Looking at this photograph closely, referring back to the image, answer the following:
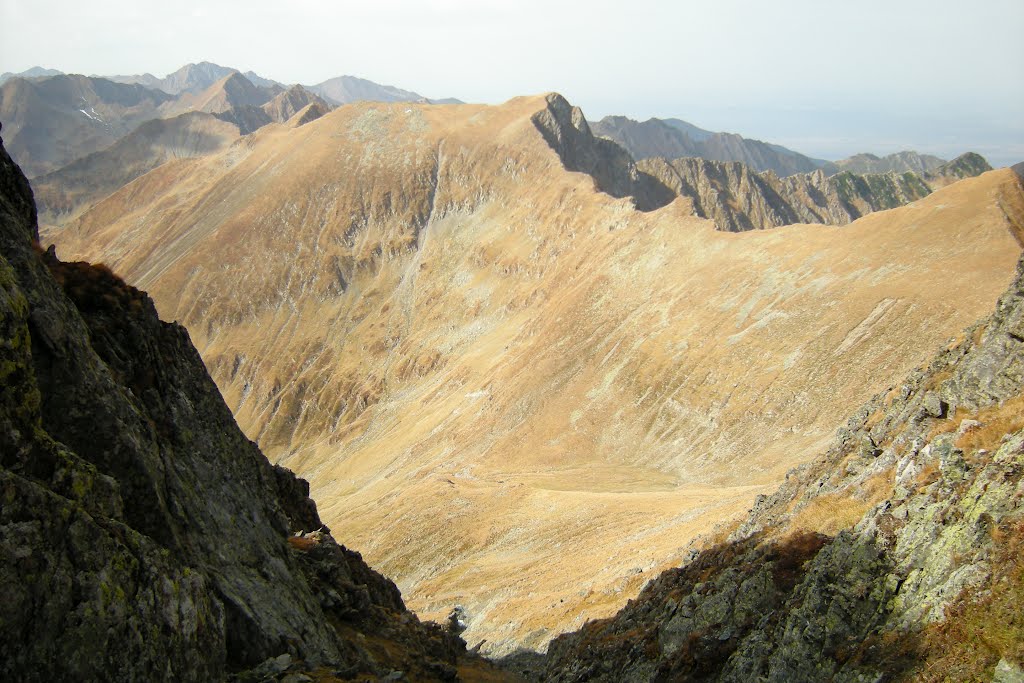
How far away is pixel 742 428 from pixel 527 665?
3860cm

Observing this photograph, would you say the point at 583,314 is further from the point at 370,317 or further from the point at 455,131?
the point at 455,131

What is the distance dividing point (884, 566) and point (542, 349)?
7842 cm

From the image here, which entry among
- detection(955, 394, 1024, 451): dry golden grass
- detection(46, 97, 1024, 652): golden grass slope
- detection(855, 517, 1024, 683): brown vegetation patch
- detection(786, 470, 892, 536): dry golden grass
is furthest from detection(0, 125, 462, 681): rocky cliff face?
detection(46, 97, 1024, 652): golden grass slope

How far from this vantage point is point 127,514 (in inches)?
572

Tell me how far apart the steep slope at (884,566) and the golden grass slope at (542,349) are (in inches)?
401

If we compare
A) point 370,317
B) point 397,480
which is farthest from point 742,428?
point 370,317

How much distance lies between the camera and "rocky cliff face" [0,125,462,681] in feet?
35.9

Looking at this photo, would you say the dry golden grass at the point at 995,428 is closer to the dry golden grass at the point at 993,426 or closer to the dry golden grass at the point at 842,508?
the dry golden grass at the point at 993,426

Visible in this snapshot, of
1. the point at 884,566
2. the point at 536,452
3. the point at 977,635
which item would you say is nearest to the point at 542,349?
the point at 536,452

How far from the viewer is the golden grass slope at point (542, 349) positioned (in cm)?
5216

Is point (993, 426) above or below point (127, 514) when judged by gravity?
below

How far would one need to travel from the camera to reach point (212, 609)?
49.0ft

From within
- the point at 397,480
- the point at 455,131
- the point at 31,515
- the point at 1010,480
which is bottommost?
the point at 397,480

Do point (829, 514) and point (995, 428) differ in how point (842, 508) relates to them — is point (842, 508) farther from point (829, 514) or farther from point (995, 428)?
point (995, 428)
